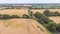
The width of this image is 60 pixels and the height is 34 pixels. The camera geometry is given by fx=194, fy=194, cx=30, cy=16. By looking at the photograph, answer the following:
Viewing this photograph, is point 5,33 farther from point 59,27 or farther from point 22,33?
point 59,27

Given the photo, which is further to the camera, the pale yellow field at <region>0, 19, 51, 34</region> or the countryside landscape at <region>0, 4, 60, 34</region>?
the countryside landscape at <region>0, 4, 60, 34</region>

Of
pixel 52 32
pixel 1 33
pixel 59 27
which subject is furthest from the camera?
pixel 59 27

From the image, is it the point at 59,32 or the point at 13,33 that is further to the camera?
the point at 59,32

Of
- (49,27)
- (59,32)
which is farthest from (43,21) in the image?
(59,32)

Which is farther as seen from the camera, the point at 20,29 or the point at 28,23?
the point at 28,23

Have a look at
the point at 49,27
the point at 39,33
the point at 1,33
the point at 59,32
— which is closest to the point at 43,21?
the point at 49,27

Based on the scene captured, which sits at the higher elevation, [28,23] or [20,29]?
[20,29]

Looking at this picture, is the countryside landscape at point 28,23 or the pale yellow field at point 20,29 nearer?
the pale yellow field at point 20,29

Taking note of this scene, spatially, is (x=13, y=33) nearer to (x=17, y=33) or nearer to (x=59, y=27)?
A: (x=17, y=33)

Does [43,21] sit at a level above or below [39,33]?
below

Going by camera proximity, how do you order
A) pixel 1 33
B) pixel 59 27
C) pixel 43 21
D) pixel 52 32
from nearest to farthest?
pixel 1 33 < pixel 52 32 < pixel 59 27 < pixel 43 21
